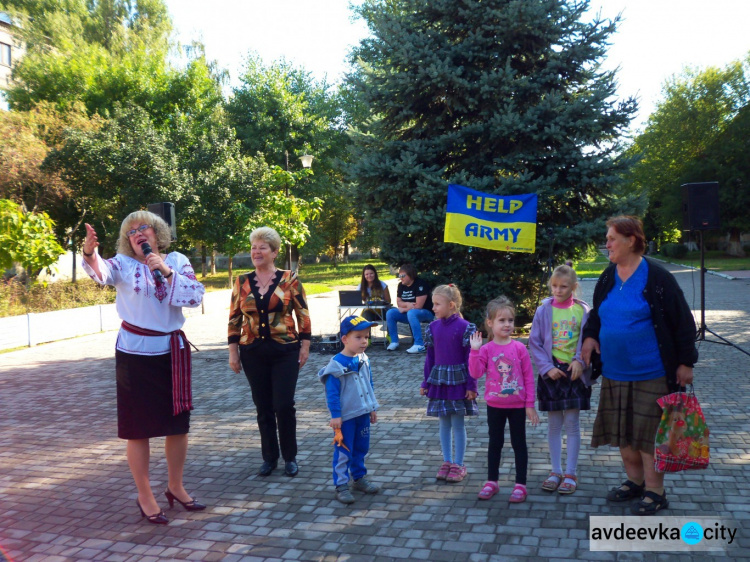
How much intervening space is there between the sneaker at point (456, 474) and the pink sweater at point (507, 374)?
2.15 feet

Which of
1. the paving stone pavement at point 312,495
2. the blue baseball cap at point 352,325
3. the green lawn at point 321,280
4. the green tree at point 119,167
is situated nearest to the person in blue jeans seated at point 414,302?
the paving stone pavement at point 312,495

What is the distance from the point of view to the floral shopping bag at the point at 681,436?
3625mm

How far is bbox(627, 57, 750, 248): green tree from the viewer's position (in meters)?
45.9

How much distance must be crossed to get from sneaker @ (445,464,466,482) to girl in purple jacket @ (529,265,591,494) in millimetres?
601

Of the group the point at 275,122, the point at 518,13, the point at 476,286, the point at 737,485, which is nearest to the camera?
the point at 737,485

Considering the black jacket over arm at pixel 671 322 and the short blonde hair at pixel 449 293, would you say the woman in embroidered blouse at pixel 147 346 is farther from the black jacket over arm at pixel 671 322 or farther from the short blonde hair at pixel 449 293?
the black jacket over arm at pixel 671 322

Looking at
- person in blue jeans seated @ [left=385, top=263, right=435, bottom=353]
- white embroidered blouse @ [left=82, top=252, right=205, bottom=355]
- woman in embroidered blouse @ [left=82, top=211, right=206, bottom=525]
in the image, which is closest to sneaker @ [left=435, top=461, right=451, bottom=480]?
woman in embroidered blouse @ [left=82, top=211, right=206, bottom=525]

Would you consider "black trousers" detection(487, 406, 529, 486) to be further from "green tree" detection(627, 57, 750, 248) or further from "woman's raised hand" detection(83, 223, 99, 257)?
"green tree" detection(627, 57, 750, 248)

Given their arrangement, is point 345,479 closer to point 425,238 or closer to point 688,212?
point 425,238

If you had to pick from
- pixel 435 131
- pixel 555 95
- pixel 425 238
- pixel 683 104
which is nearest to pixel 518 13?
pixel 555 95

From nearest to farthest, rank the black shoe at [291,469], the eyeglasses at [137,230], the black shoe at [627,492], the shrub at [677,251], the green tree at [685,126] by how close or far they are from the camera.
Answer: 1. the eyeglasses at [137,230]
2. the black shoe at [627,492]
3. the black shoe at [291,469]
4. the green tree at [685,126]
5. the shrub at [677,251]

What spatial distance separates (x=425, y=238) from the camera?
37.5ft

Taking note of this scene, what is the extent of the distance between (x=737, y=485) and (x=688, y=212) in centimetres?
742

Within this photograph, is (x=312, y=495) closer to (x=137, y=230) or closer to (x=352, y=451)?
(x=352, y=451)
